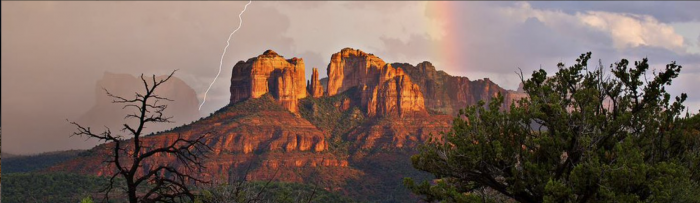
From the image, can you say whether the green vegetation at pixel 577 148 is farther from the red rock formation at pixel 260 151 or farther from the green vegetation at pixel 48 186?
the red rock formation at pixel 260 151

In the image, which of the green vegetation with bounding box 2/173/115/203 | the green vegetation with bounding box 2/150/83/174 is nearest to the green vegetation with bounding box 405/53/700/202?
the green vegetation with bounding box 2/173/115/203

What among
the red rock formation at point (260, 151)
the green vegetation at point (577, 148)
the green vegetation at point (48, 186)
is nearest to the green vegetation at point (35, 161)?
the red rock formation at point (260, 151)

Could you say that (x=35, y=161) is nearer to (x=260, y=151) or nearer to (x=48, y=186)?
(x=260, y=151)

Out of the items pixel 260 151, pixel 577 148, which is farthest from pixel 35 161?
pixel 577 148

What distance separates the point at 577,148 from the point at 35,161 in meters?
178

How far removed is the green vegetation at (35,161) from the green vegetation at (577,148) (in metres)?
157

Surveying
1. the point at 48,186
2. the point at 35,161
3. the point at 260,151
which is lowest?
the point at 48,186

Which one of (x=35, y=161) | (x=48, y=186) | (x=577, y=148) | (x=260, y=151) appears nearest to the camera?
(x=577, y=148)

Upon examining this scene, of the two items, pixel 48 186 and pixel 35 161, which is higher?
pixel 35 161

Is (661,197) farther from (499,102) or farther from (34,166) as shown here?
(34,166)

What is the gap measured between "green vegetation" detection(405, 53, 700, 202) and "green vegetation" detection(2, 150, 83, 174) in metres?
157

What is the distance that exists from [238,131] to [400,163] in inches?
1642

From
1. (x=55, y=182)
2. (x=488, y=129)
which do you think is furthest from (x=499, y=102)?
(x=55, y=182)

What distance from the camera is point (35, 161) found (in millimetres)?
181125
